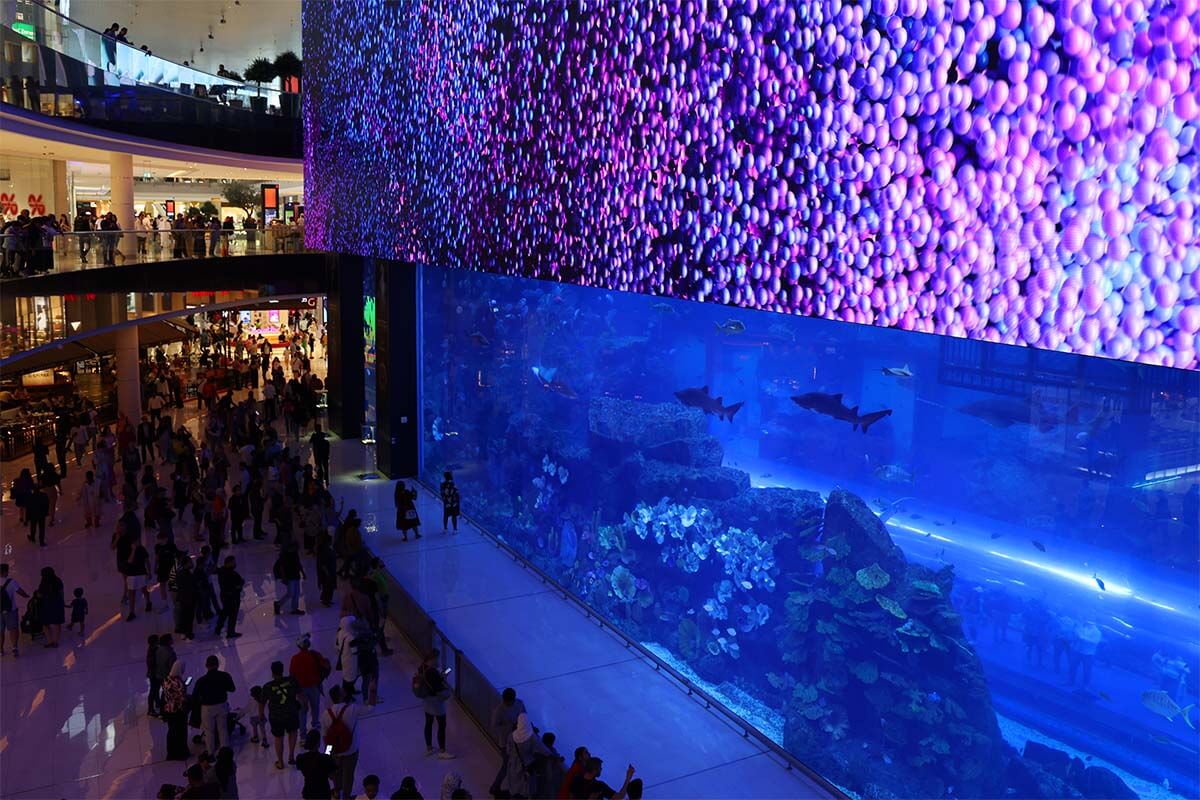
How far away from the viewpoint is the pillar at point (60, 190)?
2608 cm

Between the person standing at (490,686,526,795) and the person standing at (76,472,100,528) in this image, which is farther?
the person standing at (76,472,100,528)

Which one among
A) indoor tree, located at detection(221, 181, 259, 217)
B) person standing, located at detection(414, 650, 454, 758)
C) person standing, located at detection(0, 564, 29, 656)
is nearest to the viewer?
person standing, located at detection(414, 650, 454, 758)

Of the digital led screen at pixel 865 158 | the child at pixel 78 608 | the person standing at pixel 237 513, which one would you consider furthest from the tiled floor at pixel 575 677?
the digital led screen at pixel 865 158

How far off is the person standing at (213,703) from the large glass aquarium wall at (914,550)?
5.55 metres

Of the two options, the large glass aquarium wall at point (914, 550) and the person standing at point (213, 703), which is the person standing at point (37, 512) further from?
the large glass aquarium wall at point (914, 550)

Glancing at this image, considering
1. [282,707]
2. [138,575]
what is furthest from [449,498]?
[282,707]

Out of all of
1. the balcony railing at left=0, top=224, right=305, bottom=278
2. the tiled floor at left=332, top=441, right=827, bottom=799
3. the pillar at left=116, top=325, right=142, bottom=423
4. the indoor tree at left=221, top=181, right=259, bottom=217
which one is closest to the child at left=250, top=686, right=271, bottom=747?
the tiled floor at left=332, top=441, right=827, bottom=799

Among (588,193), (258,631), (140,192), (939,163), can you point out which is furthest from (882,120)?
(140,192)

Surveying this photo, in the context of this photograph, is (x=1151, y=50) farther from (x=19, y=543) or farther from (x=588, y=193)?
(x=19, y=543)

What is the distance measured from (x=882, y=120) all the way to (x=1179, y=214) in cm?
191

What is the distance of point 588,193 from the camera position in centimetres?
909

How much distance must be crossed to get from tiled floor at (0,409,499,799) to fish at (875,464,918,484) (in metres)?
6.47

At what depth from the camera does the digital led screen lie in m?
4.24

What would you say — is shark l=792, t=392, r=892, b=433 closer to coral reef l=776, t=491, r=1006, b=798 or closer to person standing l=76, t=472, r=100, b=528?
coral reef l=776, t=491, r=1006, b=798
